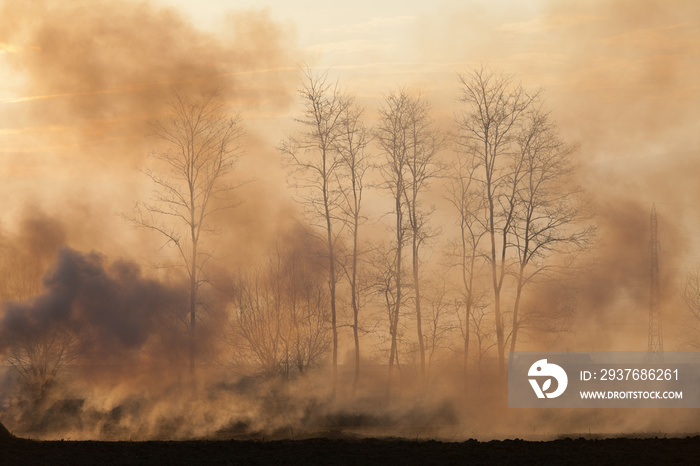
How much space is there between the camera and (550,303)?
38.3 meters

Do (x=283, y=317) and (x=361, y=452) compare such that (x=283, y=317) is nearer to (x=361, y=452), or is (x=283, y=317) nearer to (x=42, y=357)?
(x=42, y=357)

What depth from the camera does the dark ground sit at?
20.9m

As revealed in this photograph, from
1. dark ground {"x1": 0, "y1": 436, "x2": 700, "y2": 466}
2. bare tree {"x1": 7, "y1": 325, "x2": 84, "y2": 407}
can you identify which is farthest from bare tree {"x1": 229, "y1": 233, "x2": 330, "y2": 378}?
dark ground {"x1": 0, "y1": 436, "x2": 700, "y2": 466}

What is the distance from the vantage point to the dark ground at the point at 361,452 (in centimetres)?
2094

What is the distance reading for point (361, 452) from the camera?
22.5m

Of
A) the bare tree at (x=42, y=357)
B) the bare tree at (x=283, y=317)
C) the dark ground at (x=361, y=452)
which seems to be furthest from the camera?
the bare tree at (x=283, y=317)

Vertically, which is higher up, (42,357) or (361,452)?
(42,357)

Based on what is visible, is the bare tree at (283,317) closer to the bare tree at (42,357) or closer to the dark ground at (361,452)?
the bare tree at (42,357)

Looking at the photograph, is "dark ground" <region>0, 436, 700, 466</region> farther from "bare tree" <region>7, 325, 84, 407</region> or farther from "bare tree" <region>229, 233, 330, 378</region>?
"bare tree" <region>229, 233, 330, 378</region>

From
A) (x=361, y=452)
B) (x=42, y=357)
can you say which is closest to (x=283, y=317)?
(x=42, y=357)

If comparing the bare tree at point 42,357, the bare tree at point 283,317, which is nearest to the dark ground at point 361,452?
the bare tree at point 42,357

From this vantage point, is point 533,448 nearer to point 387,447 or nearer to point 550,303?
point 387,447

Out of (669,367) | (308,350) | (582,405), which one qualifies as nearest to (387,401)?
(582,405)

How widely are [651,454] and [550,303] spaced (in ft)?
57.8
